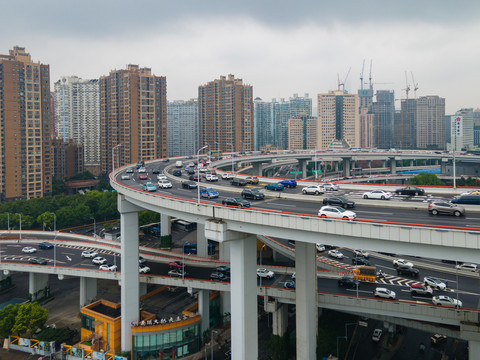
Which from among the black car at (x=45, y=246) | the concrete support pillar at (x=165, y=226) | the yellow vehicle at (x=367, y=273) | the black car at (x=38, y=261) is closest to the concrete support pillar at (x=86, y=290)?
the black car at (x=38, y=261)

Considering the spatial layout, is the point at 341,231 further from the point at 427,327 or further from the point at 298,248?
the point at 427,327

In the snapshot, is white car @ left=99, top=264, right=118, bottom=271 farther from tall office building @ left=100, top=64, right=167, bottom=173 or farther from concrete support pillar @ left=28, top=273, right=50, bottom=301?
tall office building @ left=100, top=64, right=167, bottom=173

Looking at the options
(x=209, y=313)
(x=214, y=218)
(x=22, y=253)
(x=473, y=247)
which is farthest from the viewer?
(x=22, y=253)

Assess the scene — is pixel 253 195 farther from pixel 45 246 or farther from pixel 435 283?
pixel 45 246

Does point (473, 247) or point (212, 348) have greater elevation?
point (473, 247)

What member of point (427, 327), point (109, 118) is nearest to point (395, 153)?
point (109, 118)
